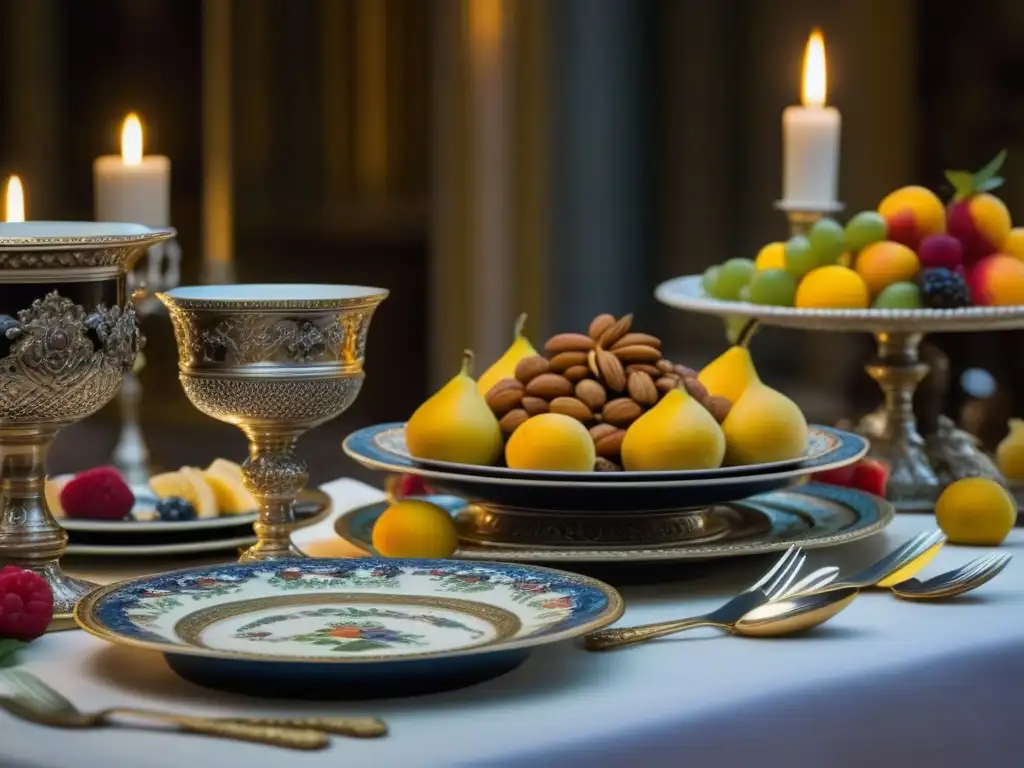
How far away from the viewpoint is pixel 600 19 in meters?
3.66

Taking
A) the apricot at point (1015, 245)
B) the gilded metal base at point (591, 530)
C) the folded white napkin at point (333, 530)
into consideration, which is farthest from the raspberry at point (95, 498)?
the apricot at point (1015, 245)

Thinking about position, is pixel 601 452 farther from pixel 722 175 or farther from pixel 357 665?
pixel 722 175

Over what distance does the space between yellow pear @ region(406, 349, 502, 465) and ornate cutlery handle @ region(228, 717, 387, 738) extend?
0.32 meters

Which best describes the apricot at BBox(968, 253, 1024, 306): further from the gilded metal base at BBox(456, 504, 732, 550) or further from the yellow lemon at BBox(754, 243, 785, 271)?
the gilded metal base at BBox(456, 504, 732, 550)

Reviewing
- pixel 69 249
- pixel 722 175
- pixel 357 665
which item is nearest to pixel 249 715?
pixel 357 665

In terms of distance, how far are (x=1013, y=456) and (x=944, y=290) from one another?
7.5 inches

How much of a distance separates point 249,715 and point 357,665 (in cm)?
5

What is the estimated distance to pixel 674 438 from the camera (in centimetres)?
96

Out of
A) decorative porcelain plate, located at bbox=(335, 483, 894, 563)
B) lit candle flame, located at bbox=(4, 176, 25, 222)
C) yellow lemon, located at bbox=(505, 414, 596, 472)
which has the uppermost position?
lit candle flame, located at bbox=(4, 176, 25, 222)

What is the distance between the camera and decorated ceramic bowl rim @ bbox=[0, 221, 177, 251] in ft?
2.78

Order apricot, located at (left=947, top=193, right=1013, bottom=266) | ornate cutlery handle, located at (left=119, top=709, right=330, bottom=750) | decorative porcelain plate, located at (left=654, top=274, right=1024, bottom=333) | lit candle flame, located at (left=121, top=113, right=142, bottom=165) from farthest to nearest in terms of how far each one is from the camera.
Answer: lit candle flame, located at (left=121, top=113, right=142, bottom=165) < apricot, located at (left=947, top=193, right=1013, bottom=266) < decorative porcelain plate, located at (left=654, top=274, right=1024, bottom=333) < ornate cutlery handle, located at (left=119, top=709, right=330, bottom=750)

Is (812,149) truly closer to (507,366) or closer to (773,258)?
(773,258)

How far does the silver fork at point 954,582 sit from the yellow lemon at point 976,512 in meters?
0.15

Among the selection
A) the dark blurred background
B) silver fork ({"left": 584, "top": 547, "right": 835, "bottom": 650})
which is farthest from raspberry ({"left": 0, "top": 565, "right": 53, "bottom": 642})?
the dark blurred background
